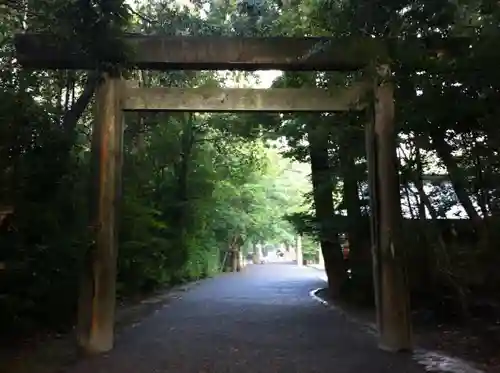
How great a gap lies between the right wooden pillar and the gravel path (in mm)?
390

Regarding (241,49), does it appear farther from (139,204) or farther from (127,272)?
(127,272)

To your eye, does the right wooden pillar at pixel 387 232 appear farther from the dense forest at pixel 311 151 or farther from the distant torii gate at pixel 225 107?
the dense forest at pixel 311 151

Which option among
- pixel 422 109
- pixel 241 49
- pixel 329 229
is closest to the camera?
pixel 422 109

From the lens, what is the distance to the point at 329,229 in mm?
12969

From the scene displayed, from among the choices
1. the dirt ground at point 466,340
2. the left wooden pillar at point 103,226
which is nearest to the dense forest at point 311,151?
the left wooden pillar at point 103,226

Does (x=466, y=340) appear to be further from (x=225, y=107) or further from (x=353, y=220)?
(x=225, y=107)

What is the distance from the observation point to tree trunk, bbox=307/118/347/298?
12852 mm

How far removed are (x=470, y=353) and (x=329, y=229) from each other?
584cm

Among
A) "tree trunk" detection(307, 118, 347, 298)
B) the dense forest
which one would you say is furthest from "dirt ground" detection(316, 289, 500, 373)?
"tree trunk" detection(307, 118, 347, 298)

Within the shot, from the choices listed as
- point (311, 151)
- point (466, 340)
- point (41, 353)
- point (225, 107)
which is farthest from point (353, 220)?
point (41, 353)

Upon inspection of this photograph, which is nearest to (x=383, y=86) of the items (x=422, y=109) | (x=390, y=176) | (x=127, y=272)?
(x=422, y=109)

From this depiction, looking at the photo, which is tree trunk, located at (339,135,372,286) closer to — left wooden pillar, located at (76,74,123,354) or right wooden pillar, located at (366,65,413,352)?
right wooden pillar, located at (366,65,413,352)

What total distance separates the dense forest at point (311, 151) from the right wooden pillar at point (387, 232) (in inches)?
14.4

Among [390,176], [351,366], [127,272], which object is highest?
[390,176]
